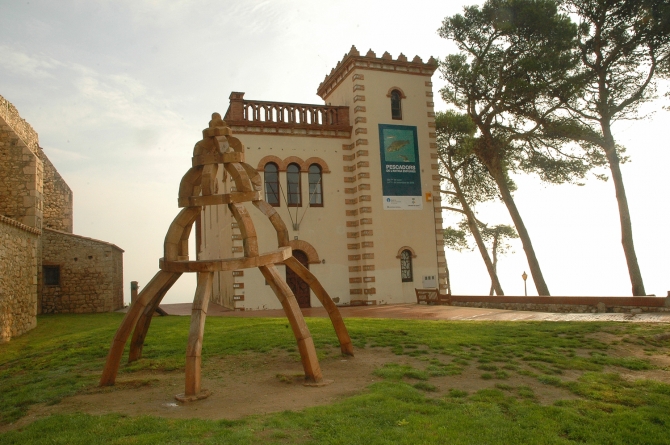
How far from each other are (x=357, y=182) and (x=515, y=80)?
27.0ft

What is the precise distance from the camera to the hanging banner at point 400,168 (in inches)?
917

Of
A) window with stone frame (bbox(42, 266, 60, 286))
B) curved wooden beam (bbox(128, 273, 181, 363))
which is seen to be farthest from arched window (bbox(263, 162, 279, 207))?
curved wooden beam (bbox(128, 273, 181, 363))

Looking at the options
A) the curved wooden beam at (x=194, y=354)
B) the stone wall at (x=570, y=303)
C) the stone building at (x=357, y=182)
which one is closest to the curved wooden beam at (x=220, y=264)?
the curved wooden beam at (x=194, y=354)

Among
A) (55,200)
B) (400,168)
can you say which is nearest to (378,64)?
(400,168)

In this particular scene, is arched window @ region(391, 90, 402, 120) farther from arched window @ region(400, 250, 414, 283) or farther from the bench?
the bench

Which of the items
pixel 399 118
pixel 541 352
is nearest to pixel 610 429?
pixel 541 352

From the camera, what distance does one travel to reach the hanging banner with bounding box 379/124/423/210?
2328cm

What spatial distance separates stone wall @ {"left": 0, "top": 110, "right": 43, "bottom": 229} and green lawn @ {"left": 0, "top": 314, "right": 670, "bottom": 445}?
8.09 metres

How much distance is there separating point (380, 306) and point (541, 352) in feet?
39.5

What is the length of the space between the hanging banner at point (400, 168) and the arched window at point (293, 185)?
11.8 feet

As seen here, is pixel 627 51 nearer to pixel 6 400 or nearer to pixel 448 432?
pixel 448 432

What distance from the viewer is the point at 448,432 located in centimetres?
584

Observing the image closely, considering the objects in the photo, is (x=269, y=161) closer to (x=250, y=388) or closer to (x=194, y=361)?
(x=250, y=388)

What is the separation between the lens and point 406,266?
23.3m
